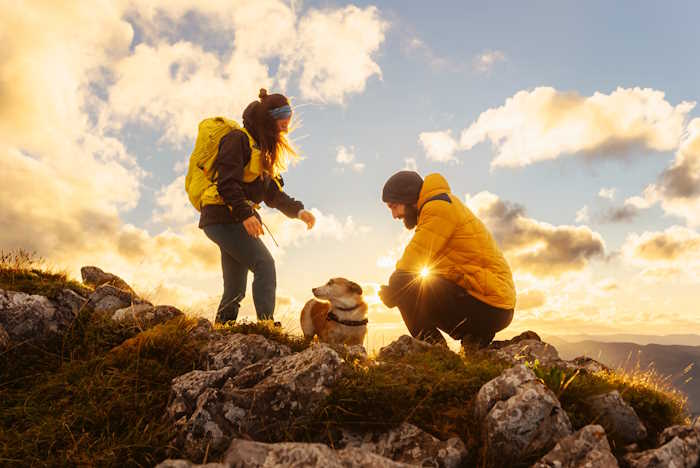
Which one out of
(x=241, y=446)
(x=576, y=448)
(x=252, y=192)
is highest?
(x=252, y=192)

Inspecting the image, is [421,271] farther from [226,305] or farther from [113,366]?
[113,366]

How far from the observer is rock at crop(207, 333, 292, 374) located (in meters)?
5.16

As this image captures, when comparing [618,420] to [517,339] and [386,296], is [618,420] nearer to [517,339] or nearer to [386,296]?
[517,339]

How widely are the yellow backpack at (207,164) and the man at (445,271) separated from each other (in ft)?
8.34

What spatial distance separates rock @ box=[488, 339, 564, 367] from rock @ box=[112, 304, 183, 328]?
5082 mm

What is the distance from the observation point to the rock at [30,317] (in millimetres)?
5777

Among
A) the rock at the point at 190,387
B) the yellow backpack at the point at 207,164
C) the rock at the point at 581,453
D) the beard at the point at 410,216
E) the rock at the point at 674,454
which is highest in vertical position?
the yellow backpack at the point at 207,164

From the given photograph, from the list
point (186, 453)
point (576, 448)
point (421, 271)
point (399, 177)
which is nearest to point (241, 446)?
point (186, 453)

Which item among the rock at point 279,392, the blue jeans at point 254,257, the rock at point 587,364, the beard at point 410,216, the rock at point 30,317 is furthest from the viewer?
the beard at point 410,216

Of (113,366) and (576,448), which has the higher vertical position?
(113,366)

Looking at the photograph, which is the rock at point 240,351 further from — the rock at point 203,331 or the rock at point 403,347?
the rock at point 403,347

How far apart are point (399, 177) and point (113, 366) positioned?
219 inches

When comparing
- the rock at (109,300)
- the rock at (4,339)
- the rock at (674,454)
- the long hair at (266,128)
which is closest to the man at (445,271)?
the long hair at (266,128)

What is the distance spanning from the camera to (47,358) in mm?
5641
